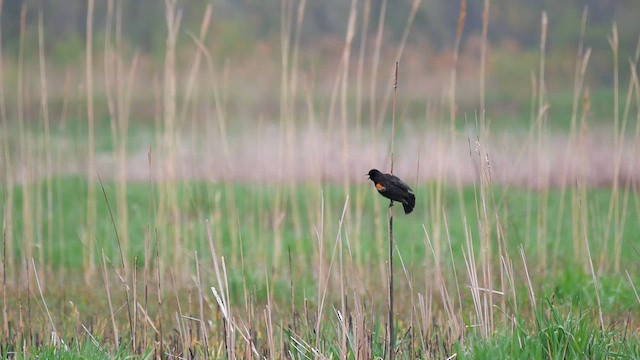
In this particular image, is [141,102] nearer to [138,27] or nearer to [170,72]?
[138,27]

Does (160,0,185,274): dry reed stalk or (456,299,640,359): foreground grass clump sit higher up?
(160,0,185,274): dry reed stalk

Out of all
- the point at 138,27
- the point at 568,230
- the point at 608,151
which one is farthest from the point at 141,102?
the point at 568,230

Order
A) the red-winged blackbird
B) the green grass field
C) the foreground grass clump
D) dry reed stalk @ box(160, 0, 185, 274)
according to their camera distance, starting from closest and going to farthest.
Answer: the red-winged blackbird, the foreground grass clump, the green grass field, dry reed stalk @ box(160, 0, 185, 274)

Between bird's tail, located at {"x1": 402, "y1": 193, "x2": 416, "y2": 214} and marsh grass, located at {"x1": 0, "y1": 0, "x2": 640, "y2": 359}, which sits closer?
bird's tail, located at {"x1": 402, "y1": 193, "x2": 416, "y2": 214}

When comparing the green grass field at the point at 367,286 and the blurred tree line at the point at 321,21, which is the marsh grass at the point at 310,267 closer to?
the green grass field at the point at 367,286

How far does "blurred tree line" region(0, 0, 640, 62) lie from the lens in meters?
17.2

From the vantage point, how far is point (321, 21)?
19.3 metres

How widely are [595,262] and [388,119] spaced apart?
1136 cm

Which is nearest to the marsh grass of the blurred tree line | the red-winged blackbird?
the red-winged blackbird

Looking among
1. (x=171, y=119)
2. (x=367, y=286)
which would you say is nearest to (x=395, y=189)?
(x=367, y=286)

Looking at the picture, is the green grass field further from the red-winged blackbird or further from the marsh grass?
the red-winged blackbird

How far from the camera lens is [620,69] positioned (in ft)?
54.6

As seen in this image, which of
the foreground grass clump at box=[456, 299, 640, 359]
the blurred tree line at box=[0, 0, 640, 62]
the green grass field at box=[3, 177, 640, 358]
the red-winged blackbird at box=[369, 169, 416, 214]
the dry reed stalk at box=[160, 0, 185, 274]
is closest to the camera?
the red-winged blackbird at box=[369, 169, 416, 214]

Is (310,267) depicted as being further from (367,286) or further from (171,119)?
(171,119)
